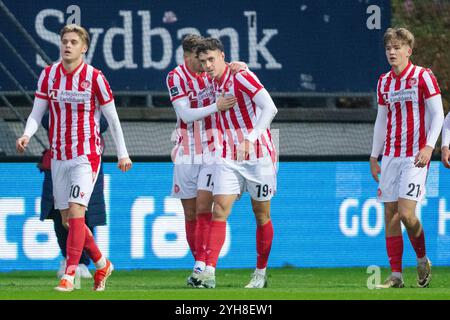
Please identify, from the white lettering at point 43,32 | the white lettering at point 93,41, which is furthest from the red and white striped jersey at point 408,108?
the white lettering at point 43,32

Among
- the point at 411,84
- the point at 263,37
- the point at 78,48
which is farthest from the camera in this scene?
the point at 263,37

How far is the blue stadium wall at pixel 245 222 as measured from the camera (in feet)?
39.6

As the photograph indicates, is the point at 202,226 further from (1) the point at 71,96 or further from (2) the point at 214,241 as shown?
(1) the point at 71,96

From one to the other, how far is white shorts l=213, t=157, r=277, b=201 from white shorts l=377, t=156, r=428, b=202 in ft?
2.77

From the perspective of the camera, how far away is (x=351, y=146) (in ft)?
43.8

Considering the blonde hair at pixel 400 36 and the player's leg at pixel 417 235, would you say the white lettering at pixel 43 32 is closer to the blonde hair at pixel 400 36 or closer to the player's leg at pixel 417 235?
the blonde hair at pixel 400 36

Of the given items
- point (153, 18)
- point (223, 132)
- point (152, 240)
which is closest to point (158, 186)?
point (152, 240)

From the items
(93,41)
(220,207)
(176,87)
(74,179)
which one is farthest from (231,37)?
(74,179)

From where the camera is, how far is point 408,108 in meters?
9.66

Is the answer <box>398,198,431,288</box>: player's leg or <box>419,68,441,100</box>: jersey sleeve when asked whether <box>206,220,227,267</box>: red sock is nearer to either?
<box>398,198,431,288</box>: player's leg

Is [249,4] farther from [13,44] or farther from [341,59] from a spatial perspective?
[13,44]

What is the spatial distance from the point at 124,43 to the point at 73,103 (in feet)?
13.3

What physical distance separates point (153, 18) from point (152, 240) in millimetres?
2308

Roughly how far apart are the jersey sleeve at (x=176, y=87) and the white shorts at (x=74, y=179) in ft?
4.12
